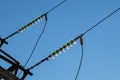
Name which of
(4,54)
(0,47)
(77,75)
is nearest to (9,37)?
(0,47)

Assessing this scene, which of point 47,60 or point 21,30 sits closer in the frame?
point 47,60

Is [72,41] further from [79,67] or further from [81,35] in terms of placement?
[79,67]

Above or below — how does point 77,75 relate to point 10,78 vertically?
above

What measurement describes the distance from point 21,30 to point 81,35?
10.5 ft

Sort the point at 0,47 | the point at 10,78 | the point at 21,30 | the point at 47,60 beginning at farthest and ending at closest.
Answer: the point at 21,30
the point at 0,47
the point at 47,60
the point at 10,78

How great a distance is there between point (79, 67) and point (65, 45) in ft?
2.89

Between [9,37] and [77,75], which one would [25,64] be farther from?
[77,75]

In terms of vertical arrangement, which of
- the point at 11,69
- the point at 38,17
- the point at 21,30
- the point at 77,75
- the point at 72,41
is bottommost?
the point at 11,69

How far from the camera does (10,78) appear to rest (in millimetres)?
8125

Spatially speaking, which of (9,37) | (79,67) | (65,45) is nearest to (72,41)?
(65,45)

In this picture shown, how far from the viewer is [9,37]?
10758 mm

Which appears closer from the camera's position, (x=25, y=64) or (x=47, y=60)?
(x=47, y=60)

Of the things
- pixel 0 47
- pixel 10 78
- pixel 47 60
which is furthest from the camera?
pixel 0 47

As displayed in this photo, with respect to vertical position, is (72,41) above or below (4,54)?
above
